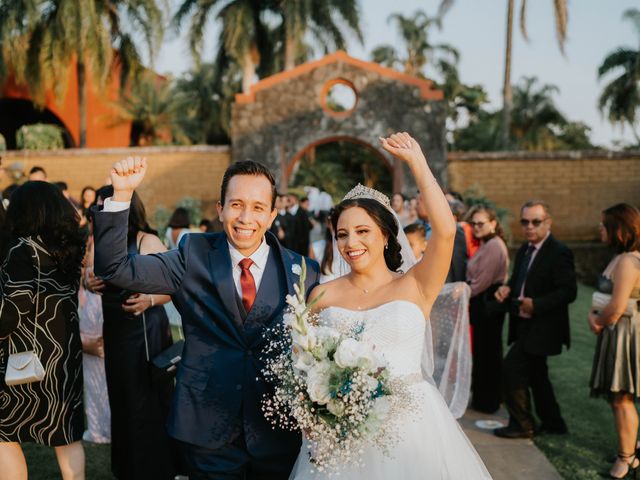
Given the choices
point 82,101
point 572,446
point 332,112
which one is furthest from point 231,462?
point 82,101

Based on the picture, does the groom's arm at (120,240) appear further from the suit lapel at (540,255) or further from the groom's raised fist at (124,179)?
the suit lapel at (540,255)

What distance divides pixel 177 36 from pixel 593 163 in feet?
54.4

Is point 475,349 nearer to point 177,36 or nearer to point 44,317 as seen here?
point 44,317

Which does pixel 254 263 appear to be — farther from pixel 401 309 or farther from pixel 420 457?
pixel 420 457

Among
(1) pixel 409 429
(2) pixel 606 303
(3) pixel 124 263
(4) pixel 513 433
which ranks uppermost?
(3) pixel 124 263

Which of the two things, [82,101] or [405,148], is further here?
[82,101]

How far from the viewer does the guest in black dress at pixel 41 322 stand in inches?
131

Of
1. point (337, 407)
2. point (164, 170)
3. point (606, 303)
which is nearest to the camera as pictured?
point (337, 407)

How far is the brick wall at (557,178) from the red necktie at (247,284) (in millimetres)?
17477

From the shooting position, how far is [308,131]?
1927 centimetres

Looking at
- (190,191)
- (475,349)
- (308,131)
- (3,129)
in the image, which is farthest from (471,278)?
(3,129)

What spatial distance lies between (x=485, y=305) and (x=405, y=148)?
3.79m

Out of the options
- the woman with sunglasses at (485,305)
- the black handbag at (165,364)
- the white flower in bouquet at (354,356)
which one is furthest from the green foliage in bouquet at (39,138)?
the white flower in bouquet at (354,356)

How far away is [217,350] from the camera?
2.66 metres
